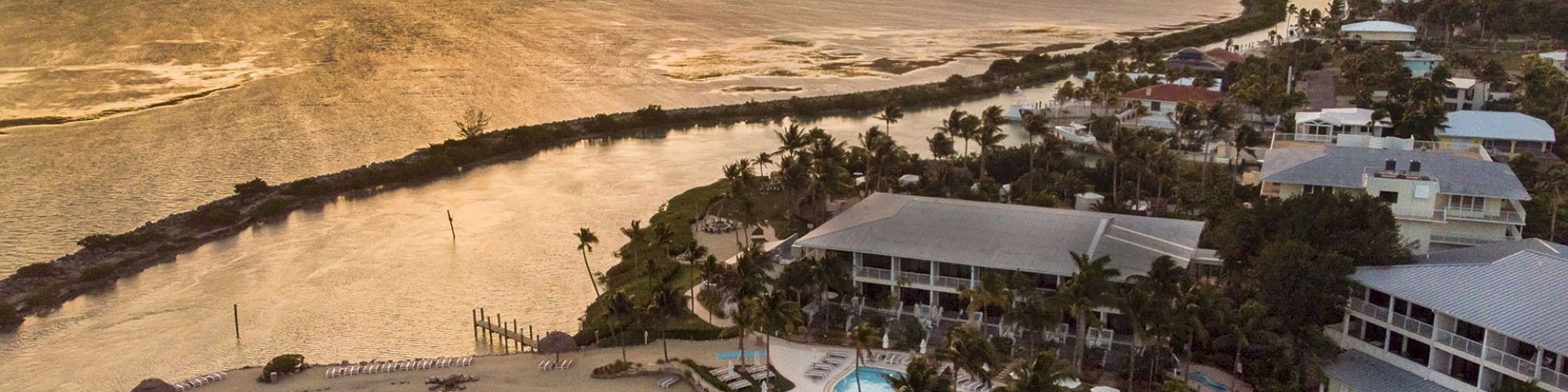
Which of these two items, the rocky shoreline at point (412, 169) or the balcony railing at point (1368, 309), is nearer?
the balcony railing at point (1368, 309)

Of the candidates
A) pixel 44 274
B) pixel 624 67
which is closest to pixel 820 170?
pixel 44 274

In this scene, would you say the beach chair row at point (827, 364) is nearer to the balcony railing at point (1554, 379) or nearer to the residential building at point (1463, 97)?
the balcony railing at point (1554, 379)

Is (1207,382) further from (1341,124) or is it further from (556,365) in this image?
(1341,124)

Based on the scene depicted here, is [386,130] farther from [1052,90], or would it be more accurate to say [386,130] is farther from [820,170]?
[1052,90]

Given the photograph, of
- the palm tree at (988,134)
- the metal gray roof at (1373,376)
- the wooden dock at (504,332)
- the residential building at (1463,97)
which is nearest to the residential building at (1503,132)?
the residential building at (1463,97)

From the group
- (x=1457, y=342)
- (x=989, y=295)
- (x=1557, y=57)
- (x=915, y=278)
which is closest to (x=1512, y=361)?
(x=1457, y=342)
